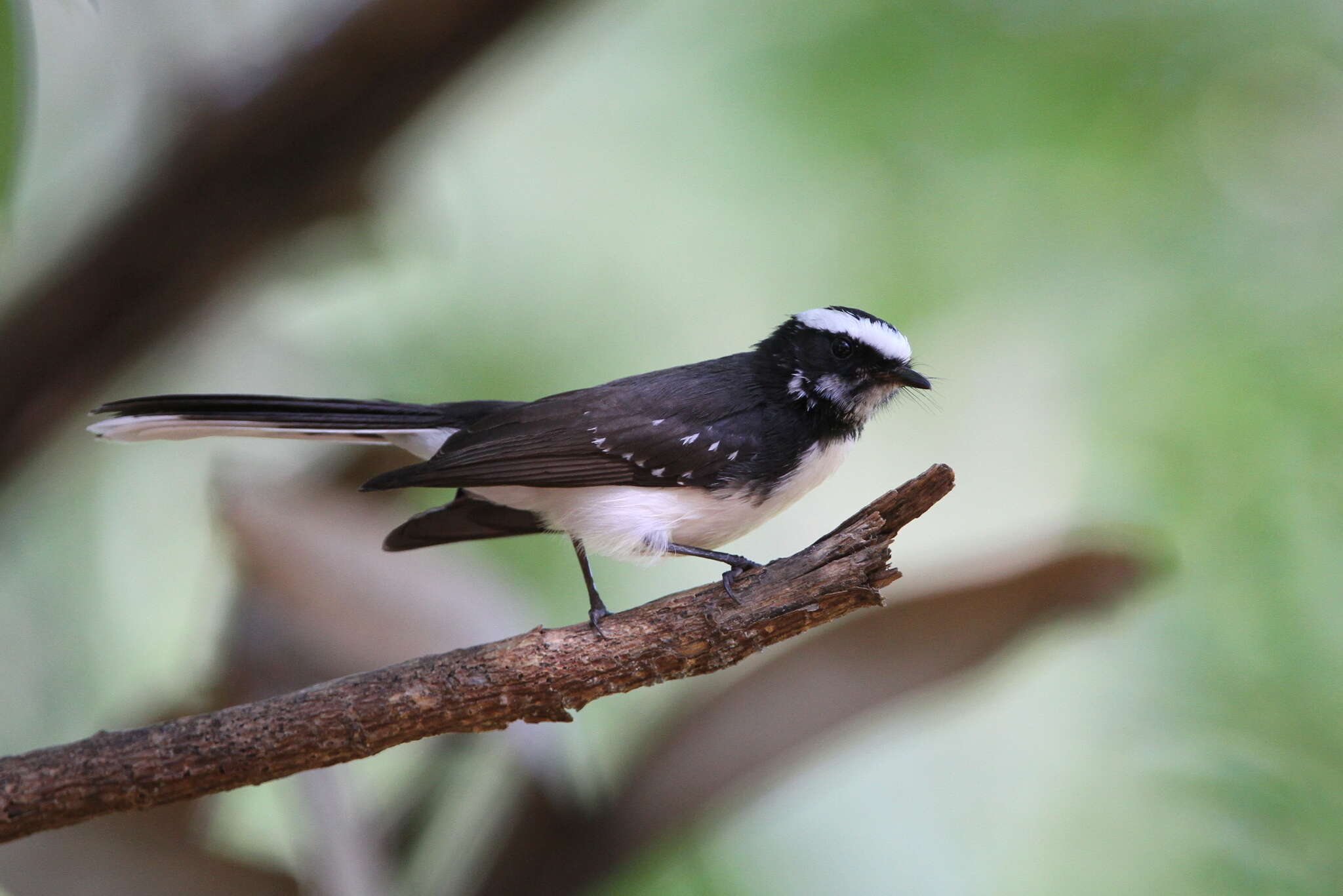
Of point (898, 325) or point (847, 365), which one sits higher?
point (898, 325)

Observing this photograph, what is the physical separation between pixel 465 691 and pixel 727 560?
1.91ft

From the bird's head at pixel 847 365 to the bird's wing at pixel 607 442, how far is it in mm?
135

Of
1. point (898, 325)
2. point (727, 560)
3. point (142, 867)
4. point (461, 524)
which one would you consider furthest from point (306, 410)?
point (898, 325)

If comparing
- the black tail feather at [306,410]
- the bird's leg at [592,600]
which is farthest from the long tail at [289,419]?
the bird's leg at [592,600]

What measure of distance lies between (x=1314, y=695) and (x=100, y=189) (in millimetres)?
3743

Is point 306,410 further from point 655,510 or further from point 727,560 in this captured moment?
point 727,560

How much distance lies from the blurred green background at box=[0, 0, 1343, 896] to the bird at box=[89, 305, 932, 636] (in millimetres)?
527

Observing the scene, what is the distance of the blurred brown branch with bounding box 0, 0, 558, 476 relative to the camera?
300 centimetres

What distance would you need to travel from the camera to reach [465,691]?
71.6 inches

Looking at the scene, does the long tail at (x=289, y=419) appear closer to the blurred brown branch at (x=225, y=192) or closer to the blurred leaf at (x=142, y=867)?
the blurred leaf at (x=142, y=867)

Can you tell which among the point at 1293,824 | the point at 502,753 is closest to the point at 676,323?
the point at 502,753

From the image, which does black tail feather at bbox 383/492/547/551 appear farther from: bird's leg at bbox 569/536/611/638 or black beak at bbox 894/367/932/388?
black beak at bbox 894/367/932/388

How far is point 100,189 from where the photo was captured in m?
3.48

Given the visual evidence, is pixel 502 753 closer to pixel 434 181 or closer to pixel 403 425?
pixel 403 425
